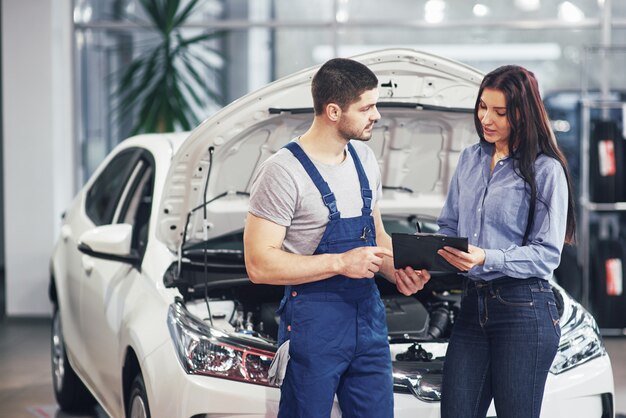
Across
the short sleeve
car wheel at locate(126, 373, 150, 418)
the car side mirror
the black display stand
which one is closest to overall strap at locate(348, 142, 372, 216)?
the short sleeve

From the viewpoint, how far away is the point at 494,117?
2955 millimetres

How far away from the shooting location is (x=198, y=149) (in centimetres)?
367

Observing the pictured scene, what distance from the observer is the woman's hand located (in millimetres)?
2820

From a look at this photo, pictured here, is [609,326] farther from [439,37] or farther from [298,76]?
[298,76]

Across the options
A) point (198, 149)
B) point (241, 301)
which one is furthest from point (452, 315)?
point (198, 149)

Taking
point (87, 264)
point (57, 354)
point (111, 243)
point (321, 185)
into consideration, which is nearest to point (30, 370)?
point (57, 354)

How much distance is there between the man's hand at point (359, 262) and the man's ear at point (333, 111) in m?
0.37

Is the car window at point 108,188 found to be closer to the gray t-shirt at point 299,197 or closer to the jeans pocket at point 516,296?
the gray t-shirt at point 299,197

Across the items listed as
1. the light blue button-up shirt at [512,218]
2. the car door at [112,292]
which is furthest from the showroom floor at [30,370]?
the light blue button-up shirt at [512,218]

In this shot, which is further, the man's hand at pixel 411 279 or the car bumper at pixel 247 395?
the car bumper at pixel 247 395

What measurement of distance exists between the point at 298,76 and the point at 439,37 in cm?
522

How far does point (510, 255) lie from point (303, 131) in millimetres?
1291

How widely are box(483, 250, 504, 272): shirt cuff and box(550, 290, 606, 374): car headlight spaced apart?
68 cm

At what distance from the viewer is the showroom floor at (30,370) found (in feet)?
17.2
